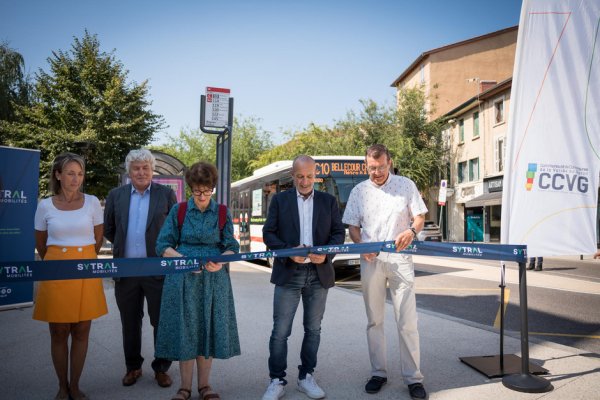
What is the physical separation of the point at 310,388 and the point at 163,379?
1.30m

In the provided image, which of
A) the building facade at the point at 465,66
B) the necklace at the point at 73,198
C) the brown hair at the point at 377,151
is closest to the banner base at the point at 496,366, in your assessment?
the brown hair at the point at 377,151

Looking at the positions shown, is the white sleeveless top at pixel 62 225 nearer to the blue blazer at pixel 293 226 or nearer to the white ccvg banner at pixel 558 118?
the blue blazer at pixel 293 226

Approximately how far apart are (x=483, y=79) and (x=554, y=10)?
36413mm

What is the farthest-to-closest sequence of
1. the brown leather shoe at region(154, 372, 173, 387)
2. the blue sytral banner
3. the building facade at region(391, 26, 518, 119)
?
1. the building facade at region(391, 26, 518, 119)
2. the blue sytral banner
3. the brown leather shoe at region(154, 372, 173, 387)

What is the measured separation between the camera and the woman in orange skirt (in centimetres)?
346

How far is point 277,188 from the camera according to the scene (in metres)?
13.4

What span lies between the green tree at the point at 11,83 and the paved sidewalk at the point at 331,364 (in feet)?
57.6

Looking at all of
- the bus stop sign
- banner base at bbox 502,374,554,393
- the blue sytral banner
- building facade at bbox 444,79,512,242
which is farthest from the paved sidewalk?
building facade at bbox 444,79,512,242

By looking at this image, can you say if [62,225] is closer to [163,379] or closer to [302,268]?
[163,379]

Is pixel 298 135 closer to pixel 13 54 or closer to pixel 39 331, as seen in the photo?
pixel 13 54

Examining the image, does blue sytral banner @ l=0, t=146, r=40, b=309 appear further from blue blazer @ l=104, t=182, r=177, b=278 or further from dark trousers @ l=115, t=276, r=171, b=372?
dark trousers @ l=115, t=276, r=171, b=372

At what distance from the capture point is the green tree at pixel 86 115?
19922 mm

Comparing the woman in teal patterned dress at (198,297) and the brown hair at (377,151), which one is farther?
the brown hair at (377,151)

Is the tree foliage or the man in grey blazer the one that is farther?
the tree foliage
